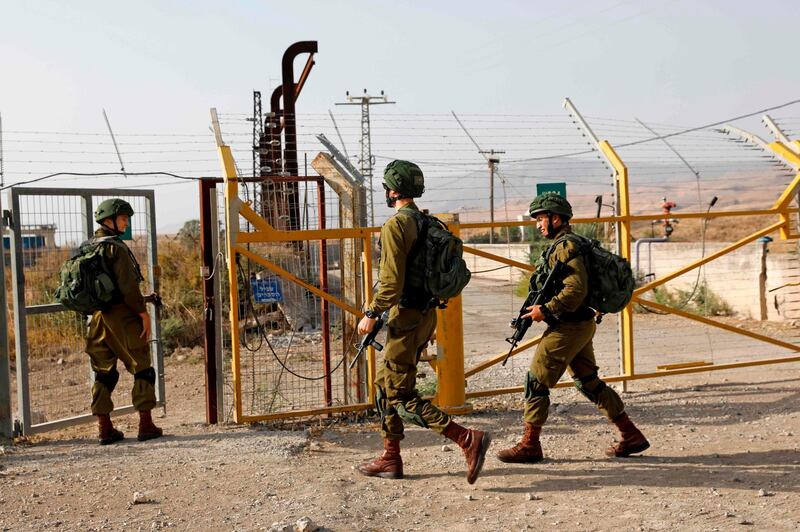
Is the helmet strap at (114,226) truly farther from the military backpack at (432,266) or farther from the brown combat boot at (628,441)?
the brown combat boot at (628,441)

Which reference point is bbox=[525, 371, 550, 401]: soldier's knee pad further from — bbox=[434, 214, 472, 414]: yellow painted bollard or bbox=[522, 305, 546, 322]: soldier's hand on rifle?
bbox=[434, 214, 472, 414]: yellow painted bollard

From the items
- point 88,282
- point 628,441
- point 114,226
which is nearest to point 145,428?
point 88,282

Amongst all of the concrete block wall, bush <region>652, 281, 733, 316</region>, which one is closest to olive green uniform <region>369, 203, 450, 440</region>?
the concrete block wall

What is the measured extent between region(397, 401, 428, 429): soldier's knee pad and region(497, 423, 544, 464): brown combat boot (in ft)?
2.17

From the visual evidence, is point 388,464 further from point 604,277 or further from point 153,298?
point 153,298

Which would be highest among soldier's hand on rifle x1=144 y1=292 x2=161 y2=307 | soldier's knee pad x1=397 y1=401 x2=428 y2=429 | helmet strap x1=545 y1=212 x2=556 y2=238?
helmet strap x1=545 y1=212 x2=556 y2=238

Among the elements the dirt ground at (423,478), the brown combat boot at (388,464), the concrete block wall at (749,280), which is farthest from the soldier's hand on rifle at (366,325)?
the concrete block wall at (749,280)

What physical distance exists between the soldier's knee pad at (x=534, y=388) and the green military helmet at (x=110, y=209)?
9.40 feet

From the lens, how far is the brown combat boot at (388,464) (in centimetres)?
494

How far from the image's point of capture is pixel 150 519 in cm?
432

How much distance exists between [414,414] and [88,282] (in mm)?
2335

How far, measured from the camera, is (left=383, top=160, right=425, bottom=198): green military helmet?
493 cm

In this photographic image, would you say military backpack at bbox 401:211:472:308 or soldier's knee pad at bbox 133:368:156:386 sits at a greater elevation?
military backpack at bbox 401:211:472:308

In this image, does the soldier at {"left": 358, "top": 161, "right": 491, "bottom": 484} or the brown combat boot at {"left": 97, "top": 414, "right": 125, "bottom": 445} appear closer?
the soldier at {"left": 358, "top": 161, "right": 491, "bottom": 484}
